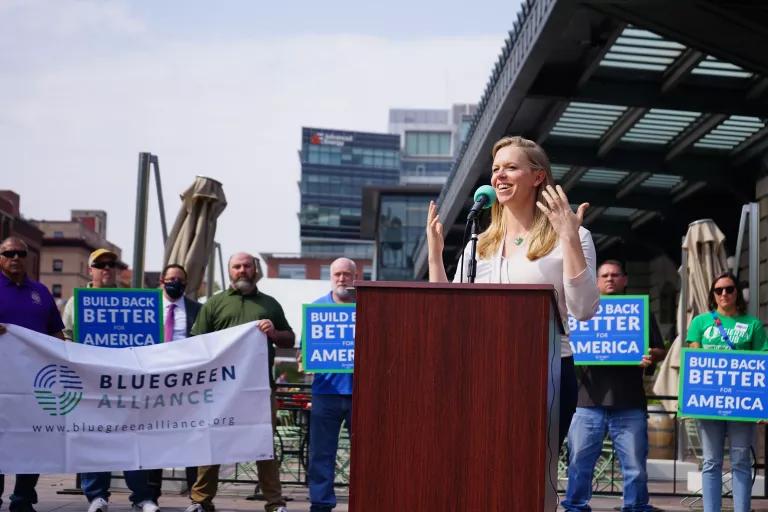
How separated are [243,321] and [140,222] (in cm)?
258

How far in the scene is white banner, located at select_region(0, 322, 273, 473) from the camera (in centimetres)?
913

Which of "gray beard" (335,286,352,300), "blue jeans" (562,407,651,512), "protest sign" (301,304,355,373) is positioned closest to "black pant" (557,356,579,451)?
"blue jeans" (562,407,651,512)

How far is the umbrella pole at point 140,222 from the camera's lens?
12.3m

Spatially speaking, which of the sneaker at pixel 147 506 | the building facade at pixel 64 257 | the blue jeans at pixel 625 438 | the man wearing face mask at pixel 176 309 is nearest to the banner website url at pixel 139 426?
the sneaker at pixel 147 506

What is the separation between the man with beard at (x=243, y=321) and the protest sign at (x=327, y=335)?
0.86 meters

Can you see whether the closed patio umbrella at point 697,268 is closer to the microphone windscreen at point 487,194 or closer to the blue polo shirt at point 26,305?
the blue polo shirt at point 26,305

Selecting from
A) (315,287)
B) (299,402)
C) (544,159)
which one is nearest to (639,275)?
(315,287)

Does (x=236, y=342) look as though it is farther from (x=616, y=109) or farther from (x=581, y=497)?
(x=616, y=109)

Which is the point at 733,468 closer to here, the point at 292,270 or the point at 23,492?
the point at 23,492

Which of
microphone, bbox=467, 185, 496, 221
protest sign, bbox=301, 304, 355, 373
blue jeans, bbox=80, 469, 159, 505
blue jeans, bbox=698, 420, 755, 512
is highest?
microphone, bbox=467, 185, 496, 221

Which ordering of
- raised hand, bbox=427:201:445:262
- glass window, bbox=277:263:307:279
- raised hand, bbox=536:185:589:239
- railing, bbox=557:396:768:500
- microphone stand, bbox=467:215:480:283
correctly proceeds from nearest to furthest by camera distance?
raised hand, bbox=536:185:589:239
microphone stand, bbox=467:215:480:283
raised hand, bbox=427:201:445:262
railing, bbox=557:396:768:500
glass window, bbox=277:263:307:279

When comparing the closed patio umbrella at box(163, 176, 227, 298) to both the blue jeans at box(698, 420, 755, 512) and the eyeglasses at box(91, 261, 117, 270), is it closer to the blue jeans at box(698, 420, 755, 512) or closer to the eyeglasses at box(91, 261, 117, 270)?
the eyeglasses at box(91, 261, 117, 270)

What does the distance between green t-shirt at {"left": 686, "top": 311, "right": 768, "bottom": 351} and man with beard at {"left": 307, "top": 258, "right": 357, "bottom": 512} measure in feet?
9.31

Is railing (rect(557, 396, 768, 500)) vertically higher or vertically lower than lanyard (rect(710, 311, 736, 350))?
lower
